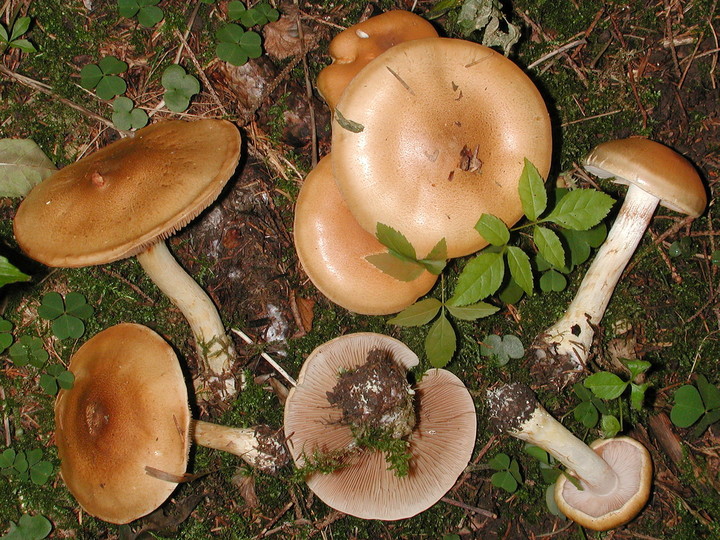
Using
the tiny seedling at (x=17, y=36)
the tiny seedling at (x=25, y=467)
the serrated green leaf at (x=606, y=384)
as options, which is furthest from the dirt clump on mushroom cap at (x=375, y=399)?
the tiny seedling at (x=17, y=36)

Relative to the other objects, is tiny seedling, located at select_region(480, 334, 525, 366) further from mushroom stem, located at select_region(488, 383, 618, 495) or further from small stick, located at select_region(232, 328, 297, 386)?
small stick, located at select_region(232, 328, 297, 386)

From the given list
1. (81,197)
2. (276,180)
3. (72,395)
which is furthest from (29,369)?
(276,180)

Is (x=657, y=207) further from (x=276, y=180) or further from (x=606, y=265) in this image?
(x=276, y=180)

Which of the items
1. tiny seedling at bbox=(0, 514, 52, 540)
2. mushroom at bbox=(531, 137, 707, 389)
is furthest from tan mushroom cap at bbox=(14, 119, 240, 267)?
mushroom at bbox=(531, 137, 707, 389)

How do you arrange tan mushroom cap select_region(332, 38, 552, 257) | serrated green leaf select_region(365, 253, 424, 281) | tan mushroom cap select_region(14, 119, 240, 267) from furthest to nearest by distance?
serrated green leaf select_region(365, 253, 424, 281) < tan mushroom cap select_region(332, 38, 552, 257) < tan mushroom cap select_region(14, 119, 240, 267)

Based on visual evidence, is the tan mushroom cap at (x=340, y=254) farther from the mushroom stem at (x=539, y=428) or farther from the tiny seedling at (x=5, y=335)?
the tiny seedling at (x=5, y=335)

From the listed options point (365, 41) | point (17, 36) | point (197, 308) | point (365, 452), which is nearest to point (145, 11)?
point (17, 36)
